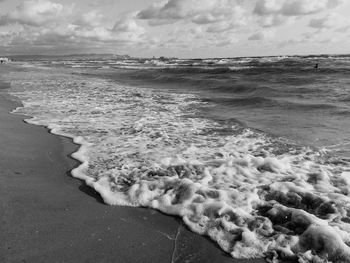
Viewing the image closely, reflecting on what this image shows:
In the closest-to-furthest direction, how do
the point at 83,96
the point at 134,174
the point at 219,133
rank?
the point at 134,174 → the point at 219,133 → the point at 83,96

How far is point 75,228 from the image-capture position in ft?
11.9

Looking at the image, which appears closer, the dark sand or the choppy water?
the dark sand

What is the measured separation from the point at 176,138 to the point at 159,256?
4.23m

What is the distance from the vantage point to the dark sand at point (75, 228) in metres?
3.20

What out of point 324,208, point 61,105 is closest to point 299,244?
point 324,208

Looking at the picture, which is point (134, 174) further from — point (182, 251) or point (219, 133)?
point (219, 133)

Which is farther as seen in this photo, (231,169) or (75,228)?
(231,169)

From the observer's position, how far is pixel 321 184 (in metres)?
4.83

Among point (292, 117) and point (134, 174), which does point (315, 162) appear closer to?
point (134, 174)

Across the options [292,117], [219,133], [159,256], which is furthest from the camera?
[292,117]

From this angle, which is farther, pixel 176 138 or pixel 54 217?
pixel 176 138

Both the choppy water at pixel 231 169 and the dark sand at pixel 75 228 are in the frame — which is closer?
the dark sand at pixel 75 228

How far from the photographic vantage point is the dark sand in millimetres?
3199

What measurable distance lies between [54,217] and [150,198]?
113 centimetres
